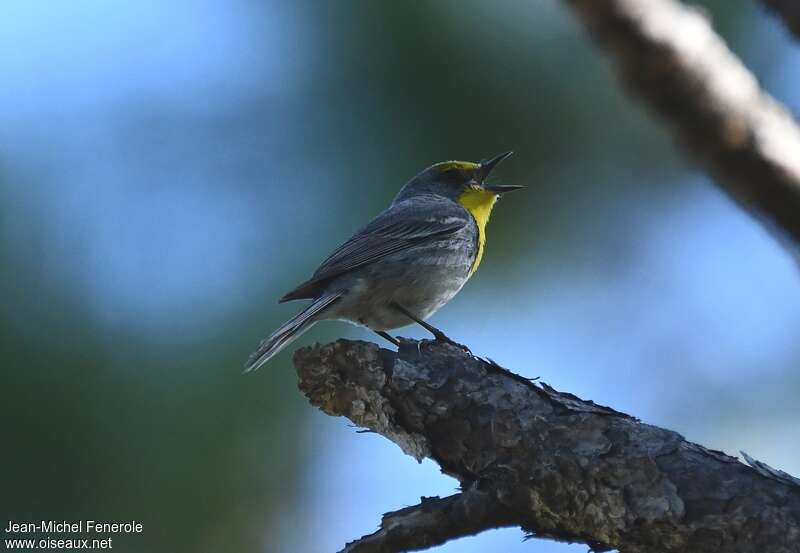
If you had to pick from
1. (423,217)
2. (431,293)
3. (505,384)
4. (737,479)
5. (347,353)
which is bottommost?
(737,479)

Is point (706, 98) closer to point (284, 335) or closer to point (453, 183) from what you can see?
point (284, 335)

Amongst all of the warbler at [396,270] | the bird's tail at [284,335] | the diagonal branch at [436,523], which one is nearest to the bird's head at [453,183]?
the warbler at [396,270]

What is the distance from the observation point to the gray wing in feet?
18.9

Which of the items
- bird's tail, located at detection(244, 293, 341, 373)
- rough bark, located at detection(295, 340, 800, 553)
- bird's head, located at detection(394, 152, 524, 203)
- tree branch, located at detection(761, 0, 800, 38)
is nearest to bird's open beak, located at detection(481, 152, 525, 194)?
bird's head, located at detection(394, 152, 524, 203)

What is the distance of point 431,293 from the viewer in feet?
19.5

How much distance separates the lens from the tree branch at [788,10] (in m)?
1.25

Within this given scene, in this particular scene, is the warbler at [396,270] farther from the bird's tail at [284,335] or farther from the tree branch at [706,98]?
the tree branch at [706,98]

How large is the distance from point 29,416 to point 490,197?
12.4 ft

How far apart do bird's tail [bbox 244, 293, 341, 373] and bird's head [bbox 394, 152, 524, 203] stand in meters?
1.81

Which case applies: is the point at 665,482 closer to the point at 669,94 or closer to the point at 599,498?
the point at 599,498

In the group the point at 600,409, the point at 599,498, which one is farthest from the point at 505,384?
the point at 599,498

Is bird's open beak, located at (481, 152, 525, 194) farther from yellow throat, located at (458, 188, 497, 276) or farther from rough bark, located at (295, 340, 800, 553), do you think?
rough bark, located at (295, 340, 800, 553)

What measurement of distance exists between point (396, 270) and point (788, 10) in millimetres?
4685

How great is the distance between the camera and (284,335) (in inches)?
203
